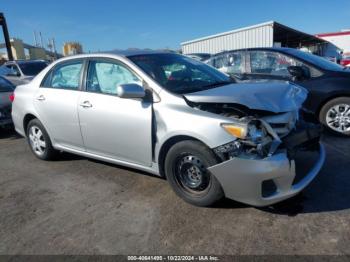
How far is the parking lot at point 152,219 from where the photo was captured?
2.68m

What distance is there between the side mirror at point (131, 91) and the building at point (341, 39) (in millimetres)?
31204

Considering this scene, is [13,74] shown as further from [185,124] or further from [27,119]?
[185,124]

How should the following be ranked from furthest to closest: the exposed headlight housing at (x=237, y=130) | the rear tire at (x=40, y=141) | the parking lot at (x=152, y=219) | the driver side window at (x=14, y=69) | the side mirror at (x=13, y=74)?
1. the driver side window at (x=14, y=69)
2. the side mirror at (x=13, y=74)
3. the rear tire at (x=40, y=141)
4. the exposed headlight housing at (x=237, y=130)
5. the parking lot at (x=152, y=219)

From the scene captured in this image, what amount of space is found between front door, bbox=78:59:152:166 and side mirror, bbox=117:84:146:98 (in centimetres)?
15

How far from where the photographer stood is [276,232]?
2.77 meters

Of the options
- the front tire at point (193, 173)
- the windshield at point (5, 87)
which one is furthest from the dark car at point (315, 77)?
the windshield at point (5, 87)

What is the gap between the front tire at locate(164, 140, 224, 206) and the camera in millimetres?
3045

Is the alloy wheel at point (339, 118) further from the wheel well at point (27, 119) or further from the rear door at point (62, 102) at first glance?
the wheel well at point (27, 119)

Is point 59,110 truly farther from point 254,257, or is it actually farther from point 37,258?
point 254,257

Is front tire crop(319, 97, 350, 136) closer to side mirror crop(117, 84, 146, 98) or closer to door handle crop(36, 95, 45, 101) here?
side mirror crop(117, 84, 146, 98)

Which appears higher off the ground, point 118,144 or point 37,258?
point 118,144

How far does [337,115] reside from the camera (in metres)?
5.45

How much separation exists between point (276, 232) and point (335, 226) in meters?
0.55

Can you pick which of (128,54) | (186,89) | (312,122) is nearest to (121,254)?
(186,89)
